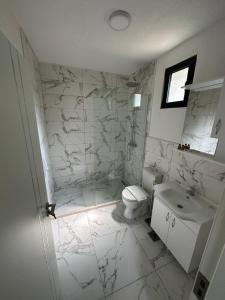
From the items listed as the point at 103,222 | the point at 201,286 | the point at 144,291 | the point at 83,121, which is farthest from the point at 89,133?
the point at 201,286

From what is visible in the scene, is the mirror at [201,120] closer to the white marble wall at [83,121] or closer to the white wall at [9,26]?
the white marble wall at [83,121]

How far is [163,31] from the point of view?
129cm

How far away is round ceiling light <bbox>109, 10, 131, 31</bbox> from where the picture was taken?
109cm

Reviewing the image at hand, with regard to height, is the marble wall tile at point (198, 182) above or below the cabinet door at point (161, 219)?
above

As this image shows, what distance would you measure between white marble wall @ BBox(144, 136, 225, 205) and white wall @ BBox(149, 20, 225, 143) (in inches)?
6.6

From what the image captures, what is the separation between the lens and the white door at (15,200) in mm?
413

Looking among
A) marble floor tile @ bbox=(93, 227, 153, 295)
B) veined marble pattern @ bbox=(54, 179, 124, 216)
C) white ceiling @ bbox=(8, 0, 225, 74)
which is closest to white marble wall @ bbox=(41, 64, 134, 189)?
veined marble pattern @ bbox=(54, 179, 124, 216)

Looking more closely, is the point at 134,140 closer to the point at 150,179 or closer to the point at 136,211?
the point at 150,179

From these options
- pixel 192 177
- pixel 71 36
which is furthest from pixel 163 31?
pixel 192 177

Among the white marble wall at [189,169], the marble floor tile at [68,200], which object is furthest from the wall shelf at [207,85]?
the marble floor tile at [68,200]

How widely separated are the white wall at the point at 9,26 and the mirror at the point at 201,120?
5.74 feet

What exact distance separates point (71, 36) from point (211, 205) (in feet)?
7.46

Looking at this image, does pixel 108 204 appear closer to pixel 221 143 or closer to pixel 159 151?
pixel 159 151

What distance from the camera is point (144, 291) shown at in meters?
1.23
